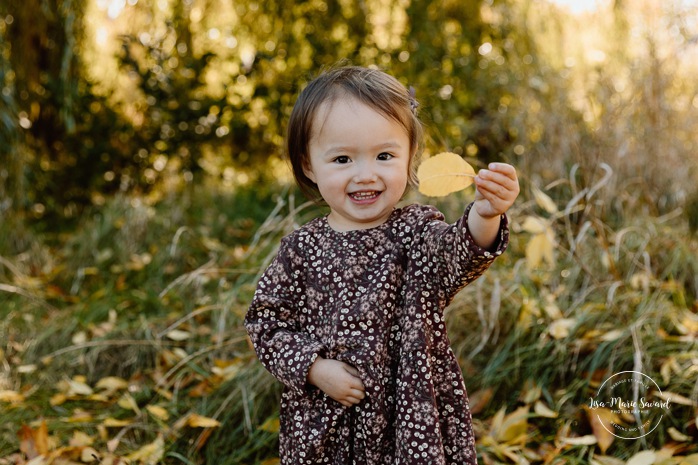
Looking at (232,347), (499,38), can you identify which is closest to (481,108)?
(499,38)

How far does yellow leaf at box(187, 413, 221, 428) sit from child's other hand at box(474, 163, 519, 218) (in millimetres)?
1144

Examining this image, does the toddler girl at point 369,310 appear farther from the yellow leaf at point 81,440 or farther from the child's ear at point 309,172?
the yellow leaf at point 81,440

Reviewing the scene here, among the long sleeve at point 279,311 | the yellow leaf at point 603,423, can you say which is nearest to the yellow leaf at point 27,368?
the long sleeve at point 279,311

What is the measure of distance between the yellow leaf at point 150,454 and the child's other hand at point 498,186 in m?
1.29

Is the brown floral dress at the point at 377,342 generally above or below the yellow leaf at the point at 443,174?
below

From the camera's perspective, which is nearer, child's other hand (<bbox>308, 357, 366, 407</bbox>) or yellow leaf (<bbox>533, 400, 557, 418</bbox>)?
child's other hand (<bbox>308, 357, 366, 407</bbox>)

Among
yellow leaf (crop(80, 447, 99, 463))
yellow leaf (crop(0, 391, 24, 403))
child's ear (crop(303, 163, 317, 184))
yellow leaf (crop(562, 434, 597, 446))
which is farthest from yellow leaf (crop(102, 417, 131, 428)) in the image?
yellow leaf (crop(562, 434, 597, 446))

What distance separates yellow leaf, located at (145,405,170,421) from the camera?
88.4 inches

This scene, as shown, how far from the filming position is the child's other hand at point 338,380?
4.99 ft

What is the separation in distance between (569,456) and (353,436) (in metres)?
0.72

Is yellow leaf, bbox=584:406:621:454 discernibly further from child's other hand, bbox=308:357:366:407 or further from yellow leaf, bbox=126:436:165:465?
yellow leaf, bbox=126:436:165:465

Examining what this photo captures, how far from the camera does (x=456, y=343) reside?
244 centimetres

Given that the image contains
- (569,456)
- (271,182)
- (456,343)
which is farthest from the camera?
(271,182)

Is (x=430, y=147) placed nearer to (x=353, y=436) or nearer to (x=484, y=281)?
(x=484, y=281)
